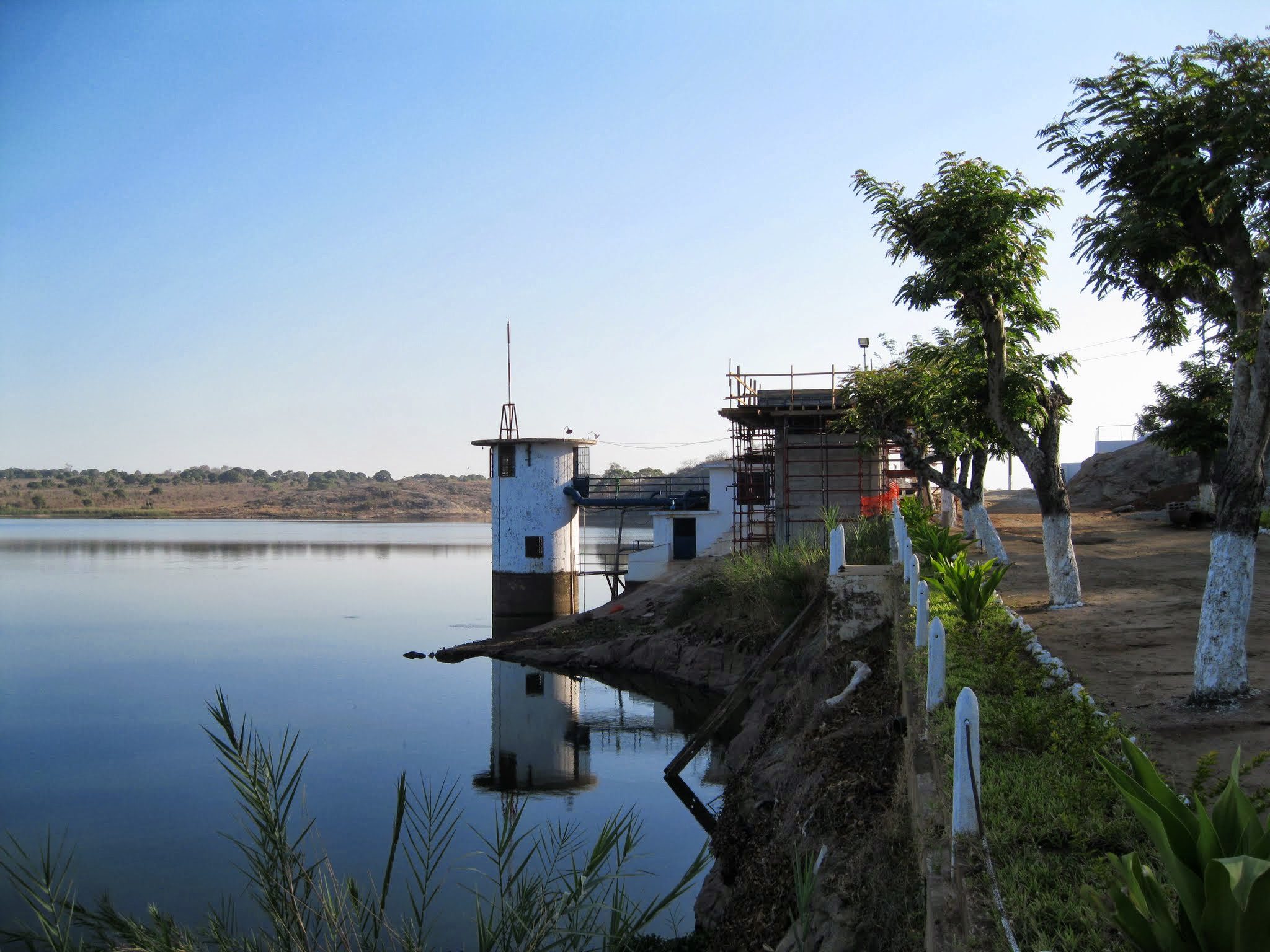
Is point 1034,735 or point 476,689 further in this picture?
point 476,689

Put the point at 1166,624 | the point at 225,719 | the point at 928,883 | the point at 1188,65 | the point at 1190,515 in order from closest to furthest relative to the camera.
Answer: the point at 225,719, the point at 928,883, the point at 1188,65, the point at 1166,624, the point at 1190,515

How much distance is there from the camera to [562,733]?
905 inches

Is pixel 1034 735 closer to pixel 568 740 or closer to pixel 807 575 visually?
pixel 807 575

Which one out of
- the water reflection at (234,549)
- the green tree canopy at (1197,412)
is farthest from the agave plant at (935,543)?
the water reflection at (234,549)

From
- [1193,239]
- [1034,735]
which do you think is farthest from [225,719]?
[1193,239]

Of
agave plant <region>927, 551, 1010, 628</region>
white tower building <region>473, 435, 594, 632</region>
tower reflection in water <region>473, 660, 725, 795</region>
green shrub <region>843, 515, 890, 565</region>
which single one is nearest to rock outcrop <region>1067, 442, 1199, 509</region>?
green shrub <region>843, 515, 890, 565</region>

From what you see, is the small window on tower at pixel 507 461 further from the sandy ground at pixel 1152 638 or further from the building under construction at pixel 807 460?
the sandy ground at pixel 1152 638

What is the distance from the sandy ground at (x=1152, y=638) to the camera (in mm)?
6906

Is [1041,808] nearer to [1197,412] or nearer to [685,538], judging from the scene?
[1197,412]

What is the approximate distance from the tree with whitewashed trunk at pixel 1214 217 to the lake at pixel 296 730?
707 cm

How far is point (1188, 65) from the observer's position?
8906 millimetres

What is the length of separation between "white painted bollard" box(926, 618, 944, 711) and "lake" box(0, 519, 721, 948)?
12.9 ft

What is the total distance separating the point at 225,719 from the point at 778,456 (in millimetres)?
25984

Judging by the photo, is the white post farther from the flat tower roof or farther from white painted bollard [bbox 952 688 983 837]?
the flat tower roof
